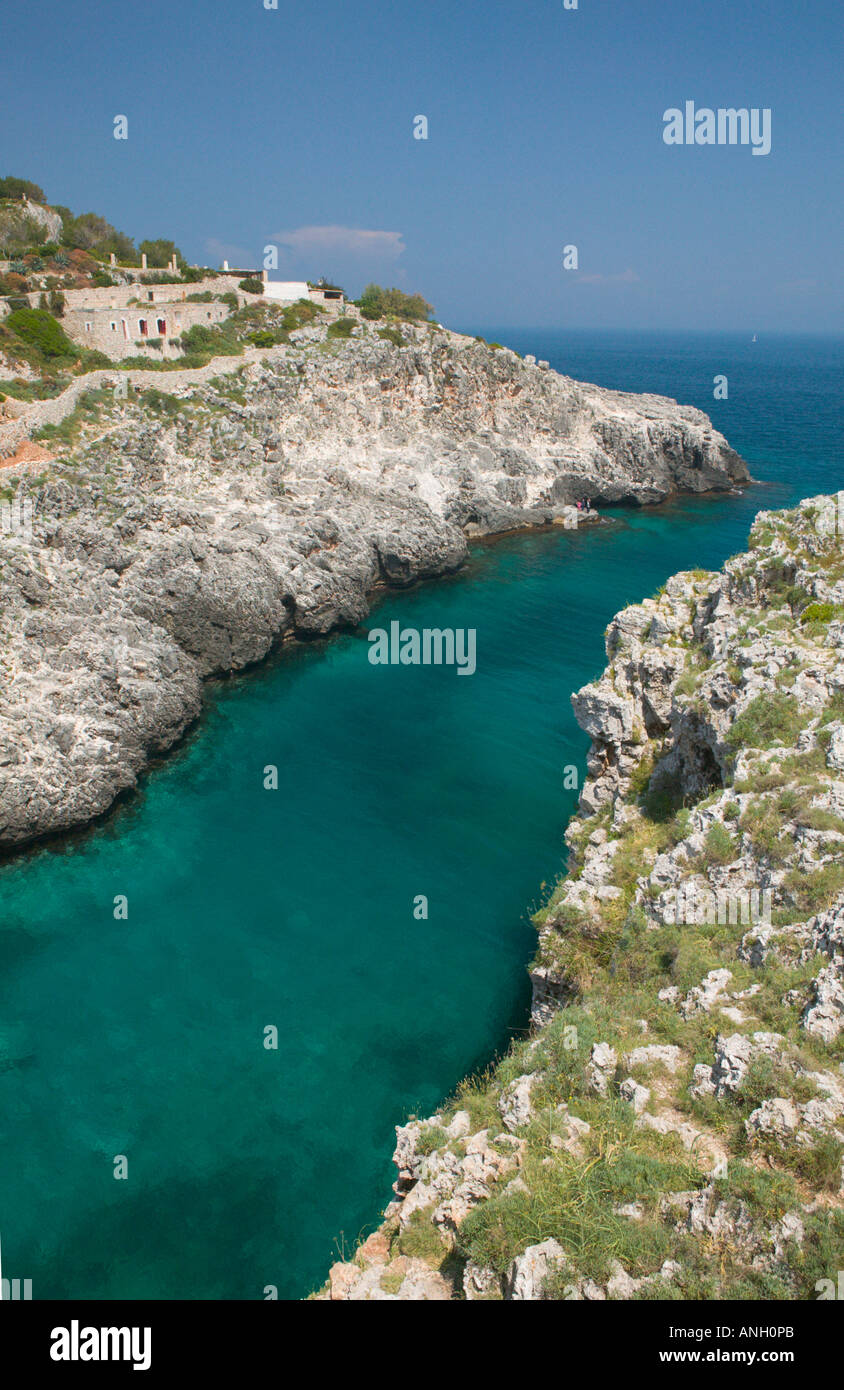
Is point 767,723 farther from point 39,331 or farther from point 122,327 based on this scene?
point 122,327

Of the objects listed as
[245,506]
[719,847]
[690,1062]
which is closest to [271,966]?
[719,847]

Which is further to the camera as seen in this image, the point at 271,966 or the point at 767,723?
the point at 271,966

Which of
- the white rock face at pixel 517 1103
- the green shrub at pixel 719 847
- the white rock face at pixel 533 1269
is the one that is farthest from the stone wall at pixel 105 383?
the white rock face at pixel 533 1269

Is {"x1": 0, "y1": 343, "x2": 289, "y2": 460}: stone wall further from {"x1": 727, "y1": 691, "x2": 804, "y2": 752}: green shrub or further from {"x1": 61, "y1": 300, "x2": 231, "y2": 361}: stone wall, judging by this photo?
{"x1": 727, "y1": 691, "x2": 804, "y2": 752}: green shrub

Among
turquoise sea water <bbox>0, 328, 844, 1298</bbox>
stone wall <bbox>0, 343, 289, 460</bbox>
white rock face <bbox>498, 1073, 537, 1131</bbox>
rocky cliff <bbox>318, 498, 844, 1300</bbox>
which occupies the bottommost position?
turquoise sea water <bbox>0, 328, 844, 1298</bbox>

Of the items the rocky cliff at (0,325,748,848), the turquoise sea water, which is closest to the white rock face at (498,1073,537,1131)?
the turquoise sea water

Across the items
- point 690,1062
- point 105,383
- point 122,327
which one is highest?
point 122,327
